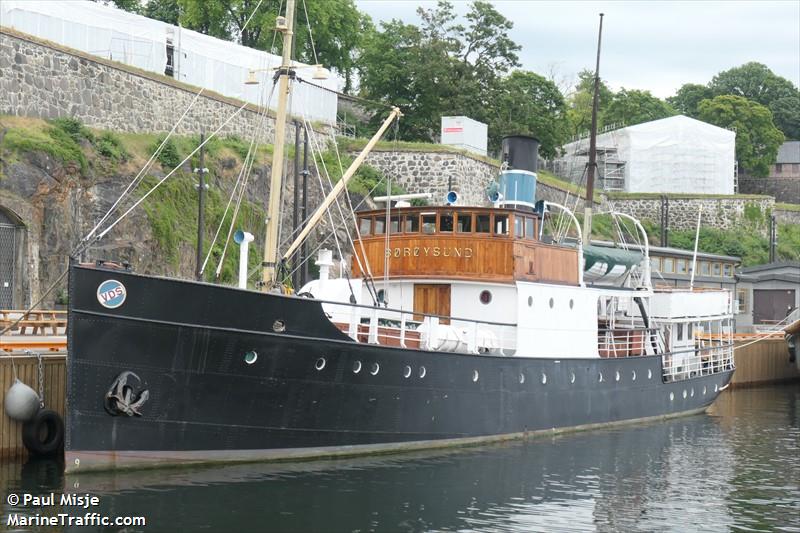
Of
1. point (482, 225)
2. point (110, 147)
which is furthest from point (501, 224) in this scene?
point (110, 147)

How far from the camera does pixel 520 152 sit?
24.9 metres

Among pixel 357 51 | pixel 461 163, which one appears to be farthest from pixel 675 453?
pixel 357 51

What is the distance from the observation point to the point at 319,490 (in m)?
15.9

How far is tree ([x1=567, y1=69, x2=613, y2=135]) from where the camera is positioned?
7944 centimetres

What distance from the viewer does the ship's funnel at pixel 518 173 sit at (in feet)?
80.8

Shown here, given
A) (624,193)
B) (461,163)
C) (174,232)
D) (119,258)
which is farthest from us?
(624,193)

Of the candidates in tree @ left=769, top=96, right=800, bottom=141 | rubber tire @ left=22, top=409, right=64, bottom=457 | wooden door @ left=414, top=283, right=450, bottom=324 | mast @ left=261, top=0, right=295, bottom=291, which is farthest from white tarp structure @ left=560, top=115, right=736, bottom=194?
rubber tire @ left=22, top=409, right=64, bottom=457

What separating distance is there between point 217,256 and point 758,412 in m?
17.6

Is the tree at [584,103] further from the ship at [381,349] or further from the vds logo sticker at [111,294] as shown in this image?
the vds logo sticker at [111,294]

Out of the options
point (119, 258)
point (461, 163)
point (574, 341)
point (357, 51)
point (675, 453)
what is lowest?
point (675, 453)

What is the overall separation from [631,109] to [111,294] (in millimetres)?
69237

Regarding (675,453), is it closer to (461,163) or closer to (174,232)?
(174,232)

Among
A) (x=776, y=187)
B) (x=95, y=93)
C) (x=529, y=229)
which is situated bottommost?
(x=529, y=229)

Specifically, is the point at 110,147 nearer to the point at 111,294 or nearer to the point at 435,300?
the point at 435,300
